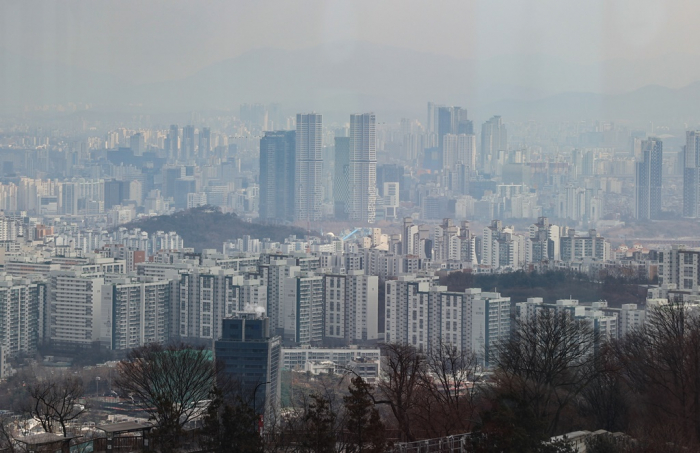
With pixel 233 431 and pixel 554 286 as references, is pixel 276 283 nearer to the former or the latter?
pixel 554 286

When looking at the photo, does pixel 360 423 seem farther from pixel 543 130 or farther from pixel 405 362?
pixel 543 130

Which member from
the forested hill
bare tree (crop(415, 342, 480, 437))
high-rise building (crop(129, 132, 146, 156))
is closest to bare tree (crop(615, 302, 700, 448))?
bare tree (crop(415, 342, 480, 437))

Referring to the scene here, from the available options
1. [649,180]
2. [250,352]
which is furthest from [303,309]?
[649,180]

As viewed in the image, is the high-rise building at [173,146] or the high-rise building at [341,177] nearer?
the high-rise building at [341,177]

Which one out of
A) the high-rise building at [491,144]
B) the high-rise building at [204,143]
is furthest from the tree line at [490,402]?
the high-rise building at [204,143]

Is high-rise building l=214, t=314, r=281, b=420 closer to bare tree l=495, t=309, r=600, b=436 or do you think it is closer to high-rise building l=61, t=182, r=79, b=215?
bare tree l=495, t=309, r=600, b=436

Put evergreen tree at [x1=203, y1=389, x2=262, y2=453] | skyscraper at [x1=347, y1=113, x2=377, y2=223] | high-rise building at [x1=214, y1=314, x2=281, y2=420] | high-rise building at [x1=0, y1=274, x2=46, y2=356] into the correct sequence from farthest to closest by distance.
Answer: skyscraper at [x1=347, y1=113, x2=377, y2=223]
high-rise building at [x1=0, y1=274, x2=46, y2=356]
high-rise building at [x1=214, y1=314, x2=281, y2=420]
evergreen tree at [x1=203, y1=389, x2=262, y2=453]

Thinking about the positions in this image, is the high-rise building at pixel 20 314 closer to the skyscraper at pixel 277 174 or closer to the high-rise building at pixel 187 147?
the skyscraper at pixel 277 174

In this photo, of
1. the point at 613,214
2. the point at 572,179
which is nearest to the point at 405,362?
the point at 613,214
